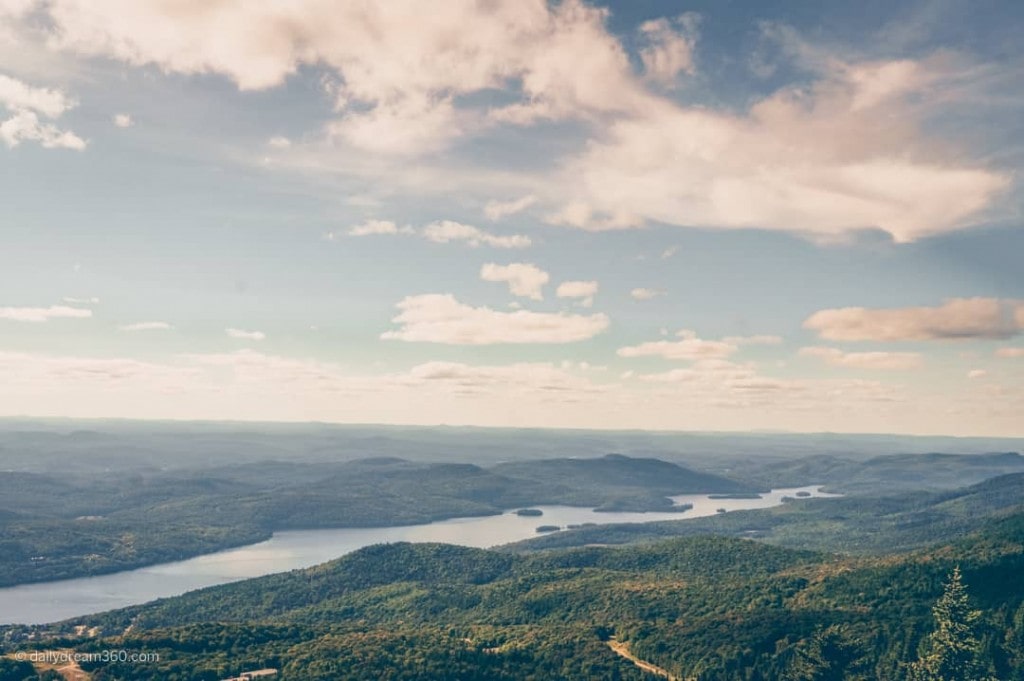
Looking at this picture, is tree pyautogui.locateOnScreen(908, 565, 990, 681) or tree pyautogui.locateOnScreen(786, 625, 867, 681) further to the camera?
tree pyautogui.locateOnScreen(786, 625, 867, 681)

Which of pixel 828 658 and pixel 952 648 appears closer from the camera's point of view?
pixel 952 648

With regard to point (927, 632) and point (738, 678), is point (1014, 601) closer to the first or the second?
point (927, 632)

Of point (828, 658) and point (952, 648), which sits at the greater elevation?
point (952, 648)

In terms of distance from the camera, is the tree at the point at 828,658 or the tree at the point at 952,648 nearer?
the tree at the point at 952,648

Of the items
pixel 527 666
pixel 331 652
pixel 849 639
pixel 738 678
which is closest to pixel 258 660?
pixel 331 652
